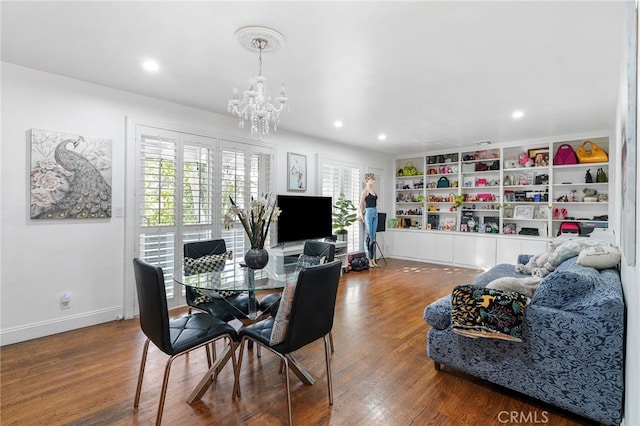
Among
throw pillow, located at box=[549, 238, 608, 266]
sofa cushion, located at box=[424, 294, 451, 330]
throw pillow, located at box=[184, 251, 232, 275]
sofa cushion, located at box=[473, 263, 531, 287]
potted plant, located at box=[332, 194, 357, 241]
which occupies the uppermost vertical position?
potted plant, located at box=[332, 194, 357, 241]

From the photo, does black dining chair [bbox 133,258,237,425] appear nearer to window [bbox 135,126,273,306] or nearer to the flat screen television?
window [bbox 135,126,273,306]

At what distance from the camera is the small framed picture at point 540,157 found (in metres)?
5.96

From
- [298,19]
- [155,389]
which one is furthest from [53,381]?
[298,19]

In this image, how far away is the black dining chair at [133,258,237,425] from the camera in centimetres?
179

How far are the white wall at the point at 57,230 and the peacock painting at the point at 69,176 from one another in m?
0.07

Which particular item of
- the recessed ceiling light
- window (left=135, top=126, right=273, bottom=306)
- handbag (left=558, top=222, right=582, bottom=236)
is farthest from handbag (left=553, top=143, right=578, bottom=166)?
the recessed ceiling light

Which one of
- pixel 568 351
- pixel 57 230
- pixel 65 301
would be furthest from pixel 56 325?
pixel 568 351

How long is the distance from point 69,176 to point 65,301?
1.23m

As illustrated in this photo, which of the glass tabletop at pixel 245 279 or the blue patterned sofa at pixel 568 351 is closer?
the blue patterned sofa at pixel 568 351

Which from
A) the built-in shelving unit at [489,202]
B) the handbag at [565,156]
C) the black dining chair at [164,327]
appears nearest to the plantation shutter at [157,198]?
the black dining chair at [164,327]

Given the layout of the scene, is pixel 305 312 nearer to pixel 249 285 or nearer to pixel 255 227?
pixel 249 285

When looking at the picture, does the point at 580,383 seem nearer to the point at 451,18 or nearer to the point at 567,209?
the point at 451,18

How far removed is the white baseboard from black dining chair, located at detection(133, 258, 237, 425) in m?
1.81

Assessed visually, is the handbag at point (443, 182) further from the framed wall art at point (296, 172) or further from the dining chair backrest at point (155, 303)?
the dining chair backrest at point (155, 303)
